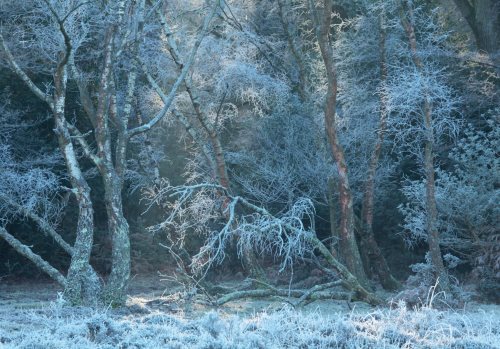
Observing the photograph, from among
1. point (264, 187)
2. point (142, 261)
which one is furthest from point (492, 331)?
point (142, 261)

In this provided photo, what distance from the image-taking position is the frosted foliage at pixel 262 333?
6774 mm

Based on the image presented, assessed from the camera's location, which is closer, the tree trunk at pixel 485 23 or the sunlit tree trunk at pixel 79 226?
the sunlit tree trunk at pixel 79 226

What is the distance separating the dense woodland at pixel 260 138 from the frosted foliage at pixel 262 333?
3.34 meters

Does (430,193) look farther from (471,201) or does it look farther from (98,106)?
(98,106)

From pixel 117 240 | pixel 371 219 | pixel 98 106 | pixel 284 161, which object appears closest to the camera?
pixel 117 240

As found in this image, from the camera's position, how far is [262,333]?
7.20 m

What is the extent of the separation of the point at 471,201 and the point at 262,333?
8.45 meters

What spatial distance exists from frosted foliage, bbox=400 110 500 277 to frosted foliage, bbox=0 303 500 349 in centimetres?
641

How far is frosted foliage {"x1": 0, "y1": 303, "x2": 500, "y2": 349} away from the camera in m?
6.77

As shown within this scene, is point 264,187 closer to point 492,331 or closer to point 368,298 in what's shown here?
point 368,298

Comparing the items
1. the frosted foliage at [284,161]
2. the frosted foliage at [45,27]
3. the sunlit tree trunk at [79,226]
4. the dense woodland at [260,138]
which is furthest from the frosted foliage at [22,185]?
the frosted foliage at [284,161]

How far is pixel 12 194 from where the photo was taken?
1409cm

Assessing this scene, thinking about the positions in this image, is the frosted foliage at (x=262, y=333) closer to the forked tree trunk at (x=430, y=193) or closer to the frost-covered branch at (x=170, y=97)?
the forked tree trunk at (x=430, y=193)

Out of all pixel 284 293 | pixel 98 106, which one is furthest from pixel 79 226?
pixel 284 293
